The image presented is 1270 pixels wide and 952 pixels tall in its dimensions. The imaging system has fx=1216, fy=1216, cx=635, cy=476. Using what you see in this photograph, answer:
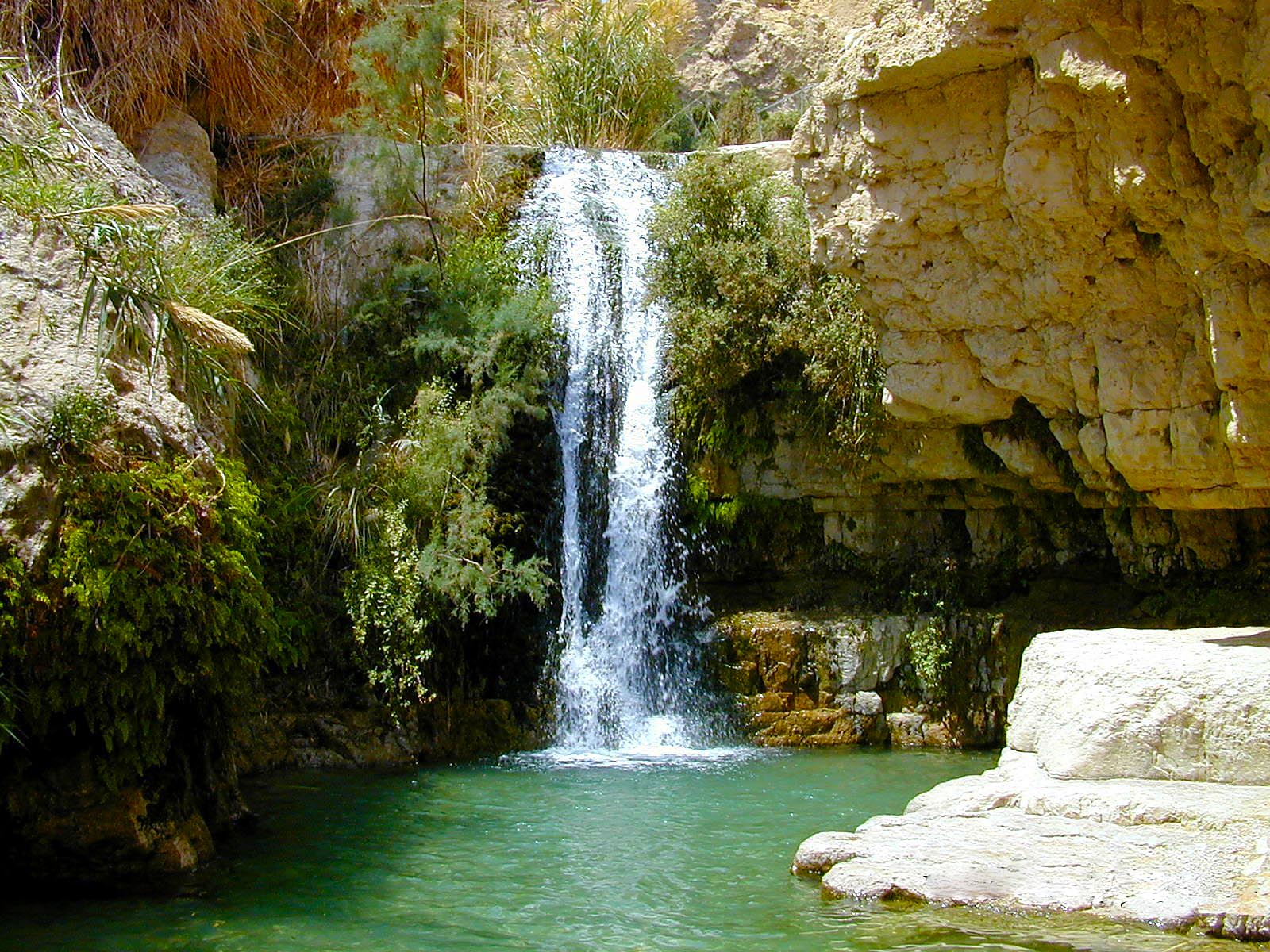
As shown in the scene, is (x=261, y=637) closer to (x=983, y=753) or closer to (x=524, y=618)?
(x=524, y=618)

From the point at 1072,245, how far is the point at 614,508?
5.24 m

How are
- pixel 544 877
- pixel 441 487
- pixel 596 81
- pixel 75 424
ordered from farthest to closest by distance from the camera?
pixel 596 81 → pixel 441 487 → pixel 544 877 → pixel 75 424

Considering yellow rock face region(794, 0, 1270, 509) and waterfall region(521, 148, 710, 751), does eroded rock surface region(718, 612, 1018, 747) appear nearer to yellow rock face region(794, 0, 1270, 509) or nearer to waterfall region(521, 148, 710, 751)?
waterfall region(521, 148, 710, 751)

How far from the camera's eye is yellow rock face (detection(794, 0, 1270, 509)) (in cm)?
780

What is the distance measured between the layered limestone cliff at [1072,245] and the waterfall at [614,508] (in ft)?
8.34

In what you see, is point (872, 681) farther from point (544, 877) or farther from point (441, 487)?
point (544, 877)

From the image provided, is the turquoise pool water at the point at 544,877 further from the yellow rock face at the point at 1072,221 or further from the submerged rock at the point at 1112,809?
the yellow rock face at the point at 1072,221

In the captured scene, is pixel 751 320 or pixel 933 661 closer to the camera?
pixel 933 661

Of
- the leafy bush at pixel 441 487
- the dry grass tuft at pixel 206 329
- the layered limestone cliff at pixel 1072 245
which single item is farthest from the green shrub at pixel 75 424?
the layered limestone cliff at pixel 1072 245

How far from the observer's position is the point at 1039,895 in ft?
19.4

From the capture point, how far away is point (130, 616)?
21.8 feet

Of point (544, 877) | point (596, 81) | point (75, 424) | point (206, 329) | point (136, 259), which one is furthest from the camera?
point (596, 81)

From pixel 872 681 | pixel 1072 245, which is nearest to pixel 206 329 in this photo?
pixel 1072 245

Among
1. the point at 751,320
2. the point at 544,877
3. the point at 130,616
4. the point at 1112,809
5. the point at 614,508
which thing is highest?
the point at 751,320
